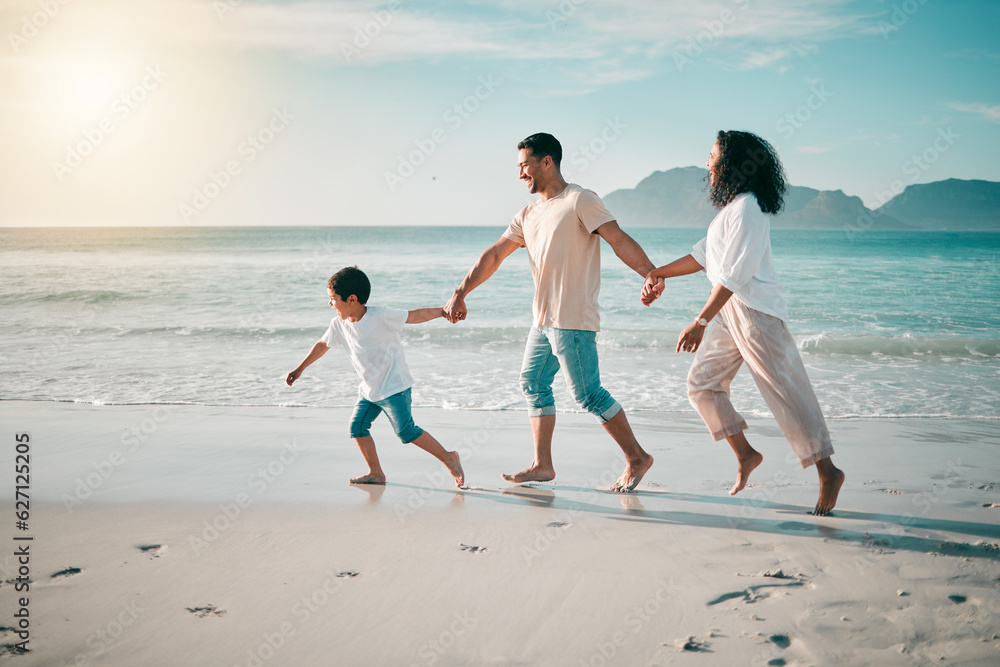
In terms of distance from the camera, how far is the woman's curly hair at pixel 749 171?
3.19 metres

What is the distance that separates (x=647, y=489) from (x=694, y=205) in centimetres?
13996

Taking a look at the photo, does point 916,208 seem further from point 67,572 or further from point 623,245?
point 67,572

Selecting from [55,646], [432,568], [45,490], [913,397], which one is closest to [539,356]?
[432,568]

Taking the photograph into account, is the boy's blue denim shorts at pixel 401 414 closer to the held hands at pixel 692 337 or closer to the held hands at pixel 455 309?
the held hands at pixel 455 309

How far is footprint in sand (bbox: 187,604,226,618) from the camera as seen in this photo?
2402mm

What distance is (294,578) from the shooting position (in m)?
2.69

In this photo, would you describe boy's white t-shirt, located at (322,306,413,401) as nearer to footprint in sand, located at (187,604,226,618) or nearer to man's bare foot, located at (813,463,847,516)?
footprint in sand, located at (187,604,226,618)

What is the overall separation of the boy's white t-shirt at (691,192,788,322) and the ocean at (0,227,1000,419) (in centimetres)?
323

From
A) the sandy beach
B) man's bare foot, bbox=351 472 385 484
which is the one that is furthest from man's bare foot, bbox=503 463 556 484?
man's bare foot, bbox=351 472 385 484

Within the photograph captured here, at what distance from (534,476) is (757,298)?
163 cm

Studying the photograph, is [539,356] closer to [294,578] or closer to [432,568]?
[432,568]

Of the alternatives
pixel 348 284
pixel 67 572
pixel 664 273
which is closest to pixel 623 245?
pixel 664 273

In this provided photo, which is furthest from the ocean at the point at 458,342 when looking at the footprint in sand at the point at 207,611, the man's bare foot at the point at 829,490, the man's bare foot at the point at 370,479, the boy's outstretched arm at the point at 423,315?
the footprint in sand at the point at 207,611

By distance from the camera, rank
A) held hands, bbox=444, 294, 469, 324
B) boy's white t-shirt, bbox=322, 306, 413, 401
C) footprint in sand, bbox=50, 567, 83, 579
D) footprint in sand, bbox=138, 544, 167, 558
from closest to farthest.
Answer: footprint in sand, bbox=50, 567, 83, 579
footprint in sand, bbox=138, 544, 167, 558
boy's white t-shirt, bbox=322, 306, 413, 401
held hands, bbox=444, 294, 469, 324
